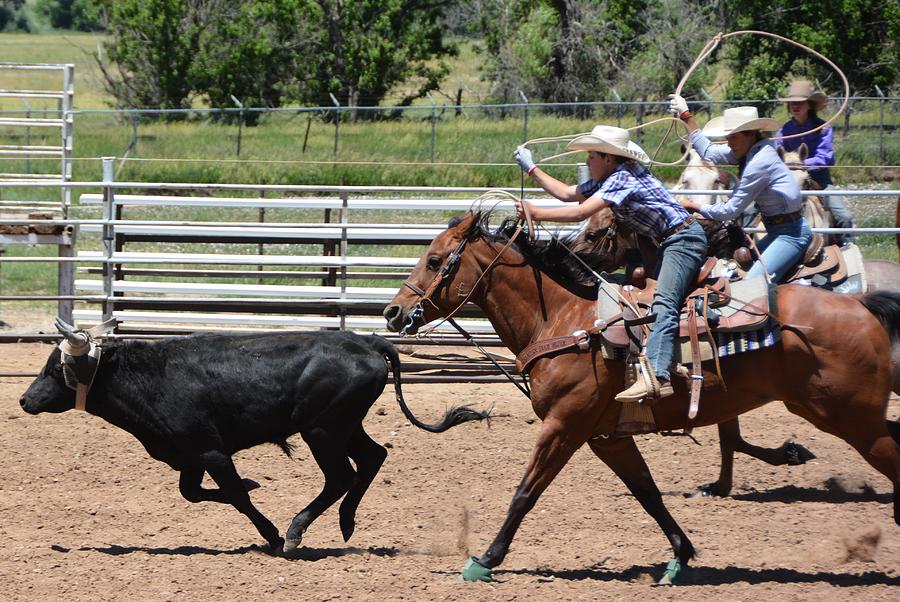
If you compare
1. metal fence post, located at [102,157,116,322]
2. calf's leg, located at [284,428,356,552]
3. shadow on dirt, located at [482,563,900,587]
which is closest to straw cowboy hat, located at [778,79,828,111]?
shadow on dirt, located at [482,563,900,587]

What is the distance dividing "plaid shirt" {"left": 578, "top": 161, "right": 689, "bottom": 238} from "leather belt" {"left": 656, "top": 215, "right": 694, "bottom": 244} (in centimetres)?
1

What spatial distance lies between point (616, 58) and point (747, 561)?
80.0ft

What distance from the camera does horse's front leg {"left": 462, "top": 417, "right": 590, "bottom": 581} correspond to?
5527 millimetres

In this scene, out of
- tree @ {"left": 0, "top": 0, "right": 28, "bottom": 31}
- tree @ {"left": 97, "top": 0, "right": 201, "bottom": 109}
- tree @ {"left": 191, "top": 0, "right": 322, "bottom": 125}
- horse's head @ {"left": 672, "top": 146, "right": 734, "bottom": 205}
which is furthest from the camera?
tree @ {"left": 0, "top": 0, "right": 28, "bottom": 31}

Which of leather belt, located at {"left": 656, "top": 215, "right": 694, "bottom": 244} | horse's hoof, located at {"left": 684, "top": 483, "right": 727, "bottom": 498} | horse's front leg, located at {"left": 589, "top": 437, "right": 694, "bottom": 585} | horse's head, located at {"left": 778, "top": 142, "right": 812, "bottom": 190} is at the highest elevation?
horse's head, located at {"left": 778, "top": 142, "right": 812, "bottom": 190}

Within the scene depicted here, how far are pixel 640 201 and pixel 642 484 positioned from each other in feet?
4.99

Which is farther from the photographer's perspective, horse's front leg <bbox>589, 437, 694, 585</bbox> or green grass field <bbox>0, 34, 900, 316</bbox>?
green grass field <bbox>0, 34, 900, 316</bbox>

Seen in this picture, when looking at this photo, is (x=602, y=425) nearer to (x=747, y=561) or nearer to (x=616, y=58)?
(x=747, y=561)

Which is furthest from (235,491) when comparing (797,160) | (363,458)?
(797,160)

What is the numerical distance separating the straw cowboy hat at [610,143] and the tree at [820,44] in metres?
20.2

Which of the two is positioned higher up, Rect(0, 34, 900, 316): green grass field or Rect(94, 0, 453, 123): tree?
Rect(94, 0, 453, 123): tree

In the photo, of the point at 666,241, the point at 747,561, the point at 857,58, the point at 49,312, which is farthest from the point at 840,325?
the point at 857,58

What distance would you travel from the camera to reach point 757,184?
5848 mm

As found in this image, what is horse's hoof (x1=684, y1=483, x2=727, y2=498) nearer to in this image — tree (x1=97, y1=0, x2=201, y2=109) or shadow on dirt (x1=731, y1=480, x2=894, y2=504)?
shadow on dirt (x1=731, y1=480, x2=894, y2=504)
